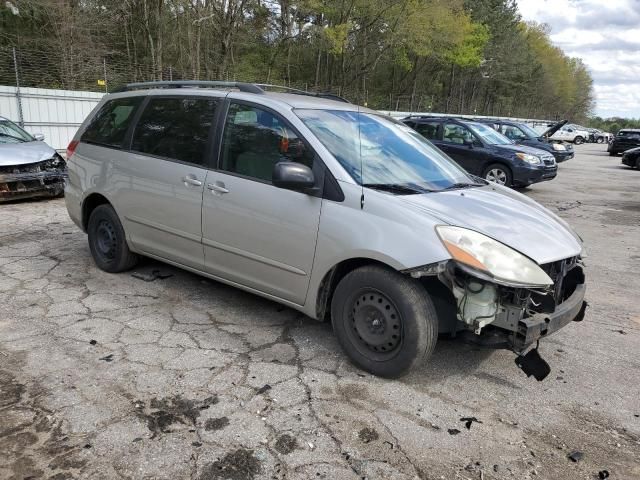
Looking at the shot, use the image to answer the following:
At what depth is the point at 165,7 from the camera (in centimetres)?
2298

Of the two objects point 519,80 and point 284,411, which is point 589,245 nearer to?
point 284,411

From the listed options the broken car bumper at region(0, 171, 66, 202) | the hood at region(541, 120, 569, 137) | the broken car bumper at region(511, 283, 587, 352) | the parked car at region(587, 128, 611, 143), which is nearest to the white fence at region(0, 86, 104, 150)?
the broken car bumper at region(0, 171, 66, 202)

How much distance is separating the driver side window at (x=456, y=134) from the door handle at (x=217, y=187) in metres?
9.63

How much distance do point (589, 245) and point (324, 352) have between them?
5.42 m

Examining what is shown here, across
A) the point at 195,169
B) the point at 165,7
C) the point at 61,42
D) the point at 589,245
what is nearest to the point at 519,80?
the point at 165,7

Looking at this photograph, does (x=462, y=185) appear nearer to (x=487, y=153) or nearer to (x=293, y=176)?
(x=293, y=176)

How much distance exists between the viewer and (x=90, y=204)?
526cm

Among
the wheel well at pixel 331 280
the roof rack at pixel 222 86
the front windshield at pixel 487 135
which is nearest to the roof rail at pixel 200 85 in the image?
the roof rack at pixel 222 86

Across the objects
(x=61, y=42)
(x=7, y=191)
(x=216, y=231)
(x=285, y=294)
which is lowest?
(x=7, y=191)

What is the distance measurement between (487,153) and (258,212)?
377 inches

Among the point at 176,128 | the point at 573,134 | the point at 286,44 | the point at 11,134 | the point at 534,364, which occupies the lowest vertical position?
the point at 573,134

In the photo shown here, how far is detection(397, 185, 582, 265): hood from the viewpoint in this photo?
123 inches

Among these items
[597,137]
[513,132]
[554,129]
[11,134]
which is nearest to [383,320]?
[11,134]

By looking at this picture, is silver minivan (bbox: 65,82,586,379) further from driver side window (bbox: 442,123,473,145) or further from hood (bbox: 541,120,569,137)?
hood (bbox: 541,120,569,137)
